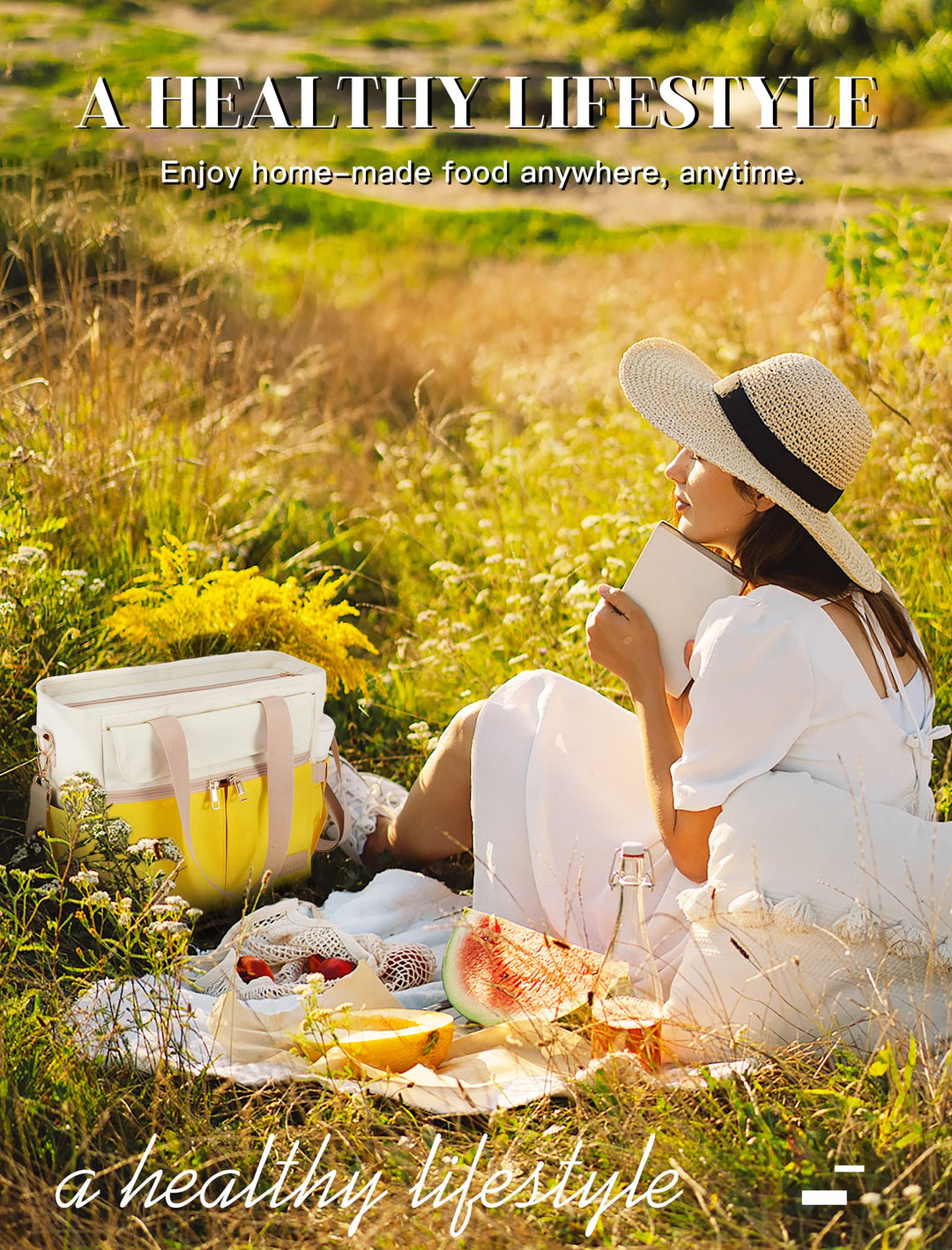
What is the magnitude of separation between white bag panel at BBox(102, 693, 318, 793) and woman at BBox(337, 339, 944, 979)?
597 mm

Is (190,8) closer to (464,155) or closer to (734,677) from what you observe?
(464,155)

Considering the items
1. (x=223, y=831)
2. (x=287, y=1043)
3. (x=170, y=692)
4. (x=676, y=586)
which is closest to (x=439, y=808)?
(x=223, y=831)

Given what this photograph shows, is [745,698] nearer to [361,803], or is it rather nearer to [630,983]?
[630,983]

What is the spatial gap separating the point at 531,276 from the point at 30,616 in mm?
9322

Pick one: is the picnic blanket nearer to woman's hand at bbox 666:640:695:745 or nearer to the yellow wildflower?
woman's hand at bbox 666:640:695:745

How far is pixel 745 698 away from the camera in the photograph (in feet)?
8.23

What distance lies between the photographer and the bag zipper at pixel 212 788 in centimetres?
324

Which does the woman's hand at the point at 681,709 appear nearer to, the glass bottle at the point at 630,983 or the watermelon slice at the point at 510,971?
the glass bottle at the point at 630,983

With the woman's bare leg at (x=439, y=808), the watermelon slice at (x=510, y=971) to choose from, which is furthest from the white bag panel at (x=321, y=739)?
the watermelon slice at (x=510, y=971)

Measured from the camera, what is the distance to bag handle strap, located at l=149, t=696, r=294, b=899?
3281mm

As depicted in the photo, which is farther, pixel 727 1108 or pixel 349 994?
pixel 349 994

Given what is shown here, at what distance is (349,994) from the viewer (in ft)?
9.39

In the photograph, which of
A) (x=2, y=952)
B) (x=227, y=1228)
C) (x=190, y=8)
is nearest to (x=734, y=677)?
→ (x=227, y=1228)

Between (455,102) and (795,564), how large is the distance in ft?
10.1
